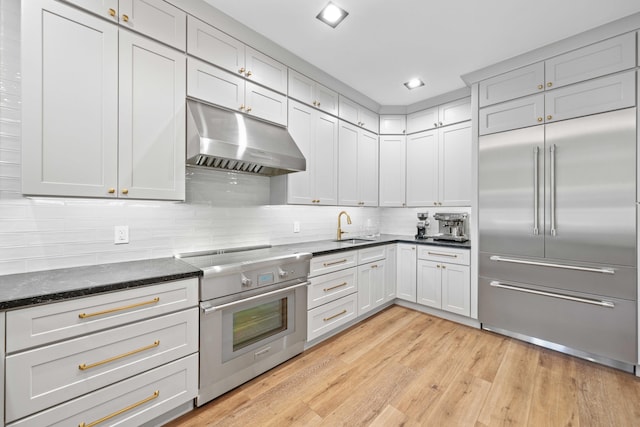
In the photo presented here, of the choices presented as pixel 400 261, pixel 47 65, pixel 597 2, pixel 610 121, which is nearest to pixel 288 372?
pixel 400 261

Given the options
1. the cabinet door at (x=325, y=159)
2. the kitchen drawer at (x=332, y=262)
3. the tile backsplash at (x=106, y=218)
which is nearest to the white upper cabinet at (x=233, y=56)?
the cabinet door at (x=325, y=159)

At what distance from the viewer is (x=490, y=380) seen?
2.12 meters

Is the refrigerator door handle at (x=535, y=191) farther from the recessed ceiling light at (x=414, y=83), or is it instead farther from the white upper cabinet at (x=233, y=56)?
the white upper cabinet at (x=233, y=56)

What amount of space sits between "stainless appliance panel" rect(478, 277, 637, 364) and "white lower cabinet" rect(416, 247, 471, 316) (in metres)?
0.17

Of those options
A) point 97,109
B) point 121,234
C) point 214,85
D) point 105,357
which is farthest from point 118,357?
point 214,85

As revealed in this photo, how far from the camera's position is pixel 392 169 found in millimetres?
3910

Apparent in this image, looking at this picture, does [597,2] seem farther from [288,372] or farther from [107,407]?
[107,407]

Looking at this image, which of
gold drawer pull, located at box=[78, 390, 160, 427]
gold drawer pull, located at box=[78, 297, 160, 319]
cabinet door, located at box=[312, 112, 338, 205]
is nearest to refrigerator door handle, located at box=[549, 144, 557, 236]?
cabinet door, located at box=[312, 112, 338, 205]

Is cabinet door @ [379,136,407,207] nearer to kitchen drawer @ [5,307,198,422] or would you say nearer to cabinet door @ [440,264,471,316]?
cabinet door @ [440,264,471,316]

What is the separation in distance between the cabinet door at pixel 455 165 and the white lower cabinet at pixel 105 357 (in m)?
3.08

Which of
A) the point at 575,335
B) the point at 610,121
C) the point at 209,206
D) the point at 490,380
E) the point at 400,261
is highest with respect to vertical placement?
the point at 610,121

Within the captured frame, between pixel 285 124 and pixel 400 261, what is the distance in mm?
2228

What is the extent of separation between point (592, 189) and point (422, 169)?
1.73 m

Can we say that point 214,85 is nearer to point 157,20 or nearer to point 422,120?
point 157,20
